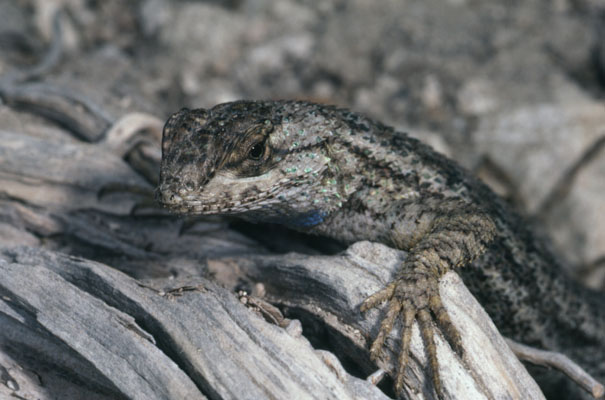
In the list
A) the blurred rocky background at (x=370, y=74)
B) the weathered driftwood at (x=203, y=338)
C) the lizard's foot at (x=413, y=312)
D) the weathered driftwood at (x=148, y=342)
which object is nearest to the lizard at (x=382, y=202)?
the lizard's foot at (x=413, y=312)

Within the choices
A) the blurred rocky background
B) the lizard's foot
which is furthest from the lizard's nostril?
the blurred rocky background

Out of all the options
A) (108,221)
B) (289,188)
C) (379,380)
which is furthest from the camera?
(108,221)

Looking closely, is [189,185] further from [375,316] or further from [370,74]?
[370,74]

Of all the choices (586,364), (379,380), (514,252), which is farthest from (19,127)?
(586,364)

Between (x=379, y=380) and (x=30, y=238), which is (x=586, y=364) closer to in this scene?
(x=379, y=380)

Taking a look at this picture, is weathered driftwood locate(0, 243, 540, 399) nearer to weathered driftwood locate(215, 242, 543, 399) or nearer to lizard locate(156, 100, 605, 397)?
weathered driftwood locate(215, 242, 543, 399)

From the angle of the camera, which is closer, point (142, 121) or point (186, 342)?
point (186, 342)

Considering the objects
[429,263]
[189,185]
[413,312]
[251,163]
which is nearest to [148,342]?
[189,185]
